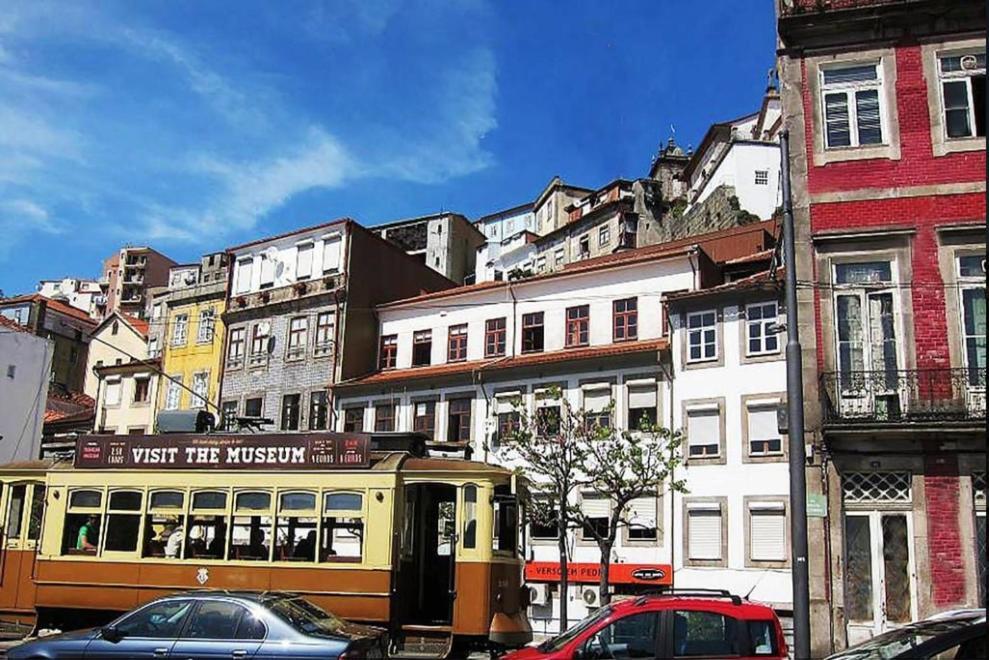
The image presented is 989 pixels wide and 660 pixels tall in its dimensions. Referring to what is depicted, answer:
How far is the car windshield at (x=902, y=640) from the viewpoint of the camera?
8.36 m

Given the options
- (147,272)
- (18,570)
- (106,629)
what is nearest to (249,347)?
(18,570)

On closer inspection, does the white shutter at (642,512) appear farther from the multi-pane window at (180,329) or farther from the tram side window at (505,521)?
the multi-pane window at (180,329)

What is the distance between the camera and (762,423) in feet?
94.6

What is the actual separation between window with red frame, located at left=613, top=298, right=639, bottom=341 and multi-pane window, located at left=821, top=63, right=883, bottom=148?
1483 cm

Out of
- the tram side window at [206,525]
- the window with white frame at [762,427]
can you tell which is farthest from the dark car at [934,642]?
the window with white frame at [762,427]

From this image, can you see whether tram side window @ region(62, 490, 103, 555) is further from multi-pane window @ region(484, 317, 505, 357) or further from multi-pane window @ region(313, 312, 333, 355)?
multi-pane window @ region(313, 312, 333, 355)

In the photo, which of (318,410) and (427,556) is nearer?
(427,556)

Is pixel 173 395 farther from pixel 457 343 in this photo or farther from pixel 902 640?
pixel 902 640

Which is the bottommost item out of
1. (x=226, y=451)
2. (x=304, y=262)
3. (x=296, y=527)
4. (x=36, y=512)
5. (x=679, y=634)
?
(x=679, y=634)

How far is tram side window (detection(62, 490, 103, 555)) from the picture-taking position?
16719mm

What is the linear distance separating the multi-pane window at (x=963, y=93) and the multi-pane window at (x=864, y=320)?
122 inches

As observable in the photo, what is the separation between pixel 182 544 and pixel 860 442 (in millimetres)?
12370

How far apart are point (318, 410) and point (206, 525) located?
22.9 meters

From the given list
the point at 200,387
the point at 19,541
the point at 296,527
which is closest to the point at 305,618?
the point at 296,527
